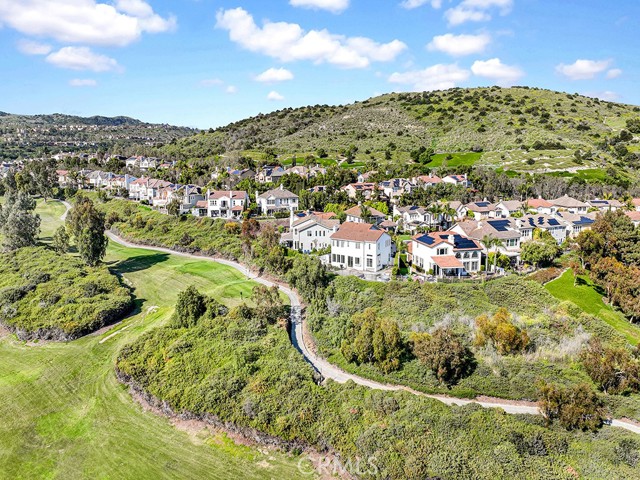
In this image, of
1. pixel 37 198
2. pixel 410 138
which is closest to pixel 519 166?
pixel 410 138

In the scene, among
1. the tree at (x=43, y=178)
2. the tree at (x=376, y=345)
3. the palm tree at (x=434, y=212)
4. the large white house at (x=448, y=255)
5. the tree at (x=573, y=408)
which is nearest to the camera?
the tree at (x=573, y=408)

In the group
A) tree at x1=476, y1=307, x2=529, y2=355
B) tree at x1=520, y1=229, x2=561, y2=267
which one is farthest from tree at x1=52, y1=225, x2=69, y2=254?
tree at x1=520, y1=229, x2=561, y2=267

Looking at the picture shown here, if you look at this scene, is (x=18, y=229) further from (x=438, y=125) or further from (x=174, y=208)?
(x=438, y=125)

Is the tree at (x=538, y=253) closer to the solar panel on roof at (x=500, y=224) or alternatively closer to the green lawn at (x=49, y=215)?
the solar panel on roof at (x=500, y=224)

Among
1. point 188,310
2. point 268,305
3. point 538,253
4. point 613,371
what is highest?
point 538,253

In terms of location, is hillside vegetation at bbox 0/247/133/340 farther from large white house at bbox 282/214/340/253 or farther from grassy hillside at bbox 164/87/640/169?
grassy hillside at bbox 164/87/640/169

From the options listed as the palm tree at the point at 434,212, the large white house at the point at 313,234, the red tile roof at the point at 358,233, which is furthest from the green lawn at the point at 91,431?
the palm tree at the point at 434,212

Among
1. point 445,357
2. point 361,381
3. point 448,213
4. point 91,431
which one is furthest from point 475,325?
point 448,213
